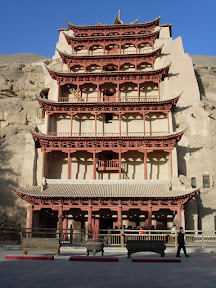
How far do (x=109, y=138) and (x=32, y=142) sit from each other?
7768 millimetres

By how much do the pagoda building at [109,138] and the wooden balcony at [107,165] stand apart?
9 centimetres

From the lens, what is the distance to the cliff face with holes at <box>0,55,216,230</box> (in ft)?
96.5

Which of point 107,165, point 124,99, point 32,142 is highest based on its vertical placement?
point 124,99

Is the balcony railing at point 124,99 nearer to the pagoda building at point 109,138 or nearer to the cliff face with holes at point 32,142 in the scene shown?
the pagoda building at point 109,138

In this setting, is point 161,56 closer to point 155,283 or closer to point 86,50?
point 86,50

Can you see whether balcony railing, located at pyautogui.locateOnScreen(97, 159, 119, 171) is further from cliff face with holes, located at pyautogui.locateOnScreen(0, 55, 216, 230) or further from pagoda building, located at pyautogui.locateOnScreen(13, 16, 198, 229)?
cliff face with holes, located at pyautogui.locateOnScreen(0, 55, 216, 230)

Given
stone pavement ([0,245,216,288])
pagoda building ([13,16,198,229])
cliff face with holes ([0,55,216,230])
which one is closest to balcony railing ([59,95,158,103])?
pagoda building ([13,16,198,229])

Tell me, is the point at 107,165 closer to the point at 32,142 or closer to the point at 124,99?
the point at 32,142

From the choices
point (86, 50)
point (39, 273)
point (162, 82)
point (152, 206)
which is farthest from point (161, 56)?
point (39, 273)

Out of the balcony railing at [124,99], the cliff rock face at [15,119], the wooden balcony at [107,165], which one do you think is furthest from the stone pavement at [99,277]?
the balcony railing at [124,99]

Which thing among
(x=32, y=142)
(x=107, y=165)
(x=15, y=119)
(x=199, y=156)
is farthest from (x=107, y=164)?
(x=15, y=119)

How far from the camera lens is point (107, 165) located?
3158 centimetres

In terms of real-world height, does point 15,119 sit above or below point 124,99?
below

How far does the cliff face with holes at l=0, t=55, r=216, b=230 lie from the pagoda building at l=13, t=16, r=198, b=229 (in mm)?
1455
